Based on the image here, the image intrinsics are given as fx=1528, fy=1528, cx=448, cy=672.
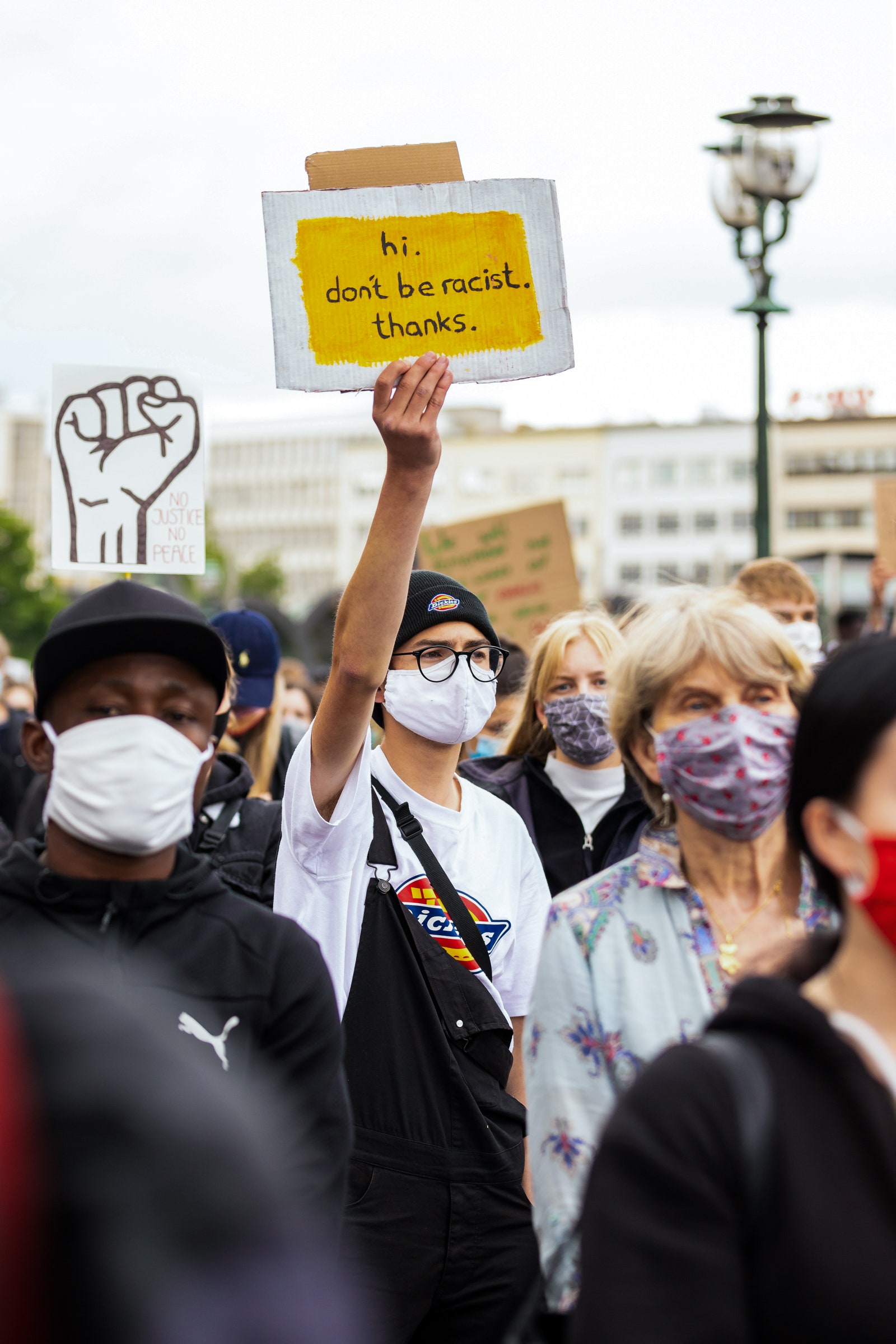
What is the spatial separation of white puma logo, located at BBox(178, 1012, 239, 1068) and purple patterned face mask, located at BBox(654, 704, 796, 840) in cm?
84

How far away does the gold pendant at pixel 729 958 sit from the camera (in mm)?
2424

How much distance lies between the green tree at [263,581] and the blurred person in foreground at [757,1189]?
87884 millimetres

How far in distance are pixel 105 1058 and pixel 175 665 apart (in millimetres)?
1475

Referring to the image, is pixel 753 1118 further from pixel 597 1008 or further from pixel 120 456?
pixel 120 456

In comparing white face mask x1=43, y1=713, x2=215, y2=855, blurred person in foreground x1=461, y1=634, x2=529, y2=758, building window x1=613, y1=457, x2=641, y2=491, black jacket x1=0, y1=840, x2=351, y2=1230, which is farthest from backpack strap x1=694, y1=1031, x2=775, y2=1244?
building window x1=613, y1=457, x2=641, y2=491

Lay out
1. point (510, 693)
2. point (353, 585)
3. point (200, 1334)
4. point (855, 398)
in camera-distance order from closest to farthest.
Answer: point (200, 1334) < point (353, 585) < point (510, 693) < point (855, 398)

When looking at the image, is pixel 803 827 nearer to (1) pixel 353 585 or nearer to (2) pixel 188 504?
(1) pixel 353 585

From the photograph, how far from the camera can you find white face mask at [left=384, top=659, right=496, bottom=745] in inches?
144

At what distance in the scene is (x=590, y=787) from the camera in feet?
15.3

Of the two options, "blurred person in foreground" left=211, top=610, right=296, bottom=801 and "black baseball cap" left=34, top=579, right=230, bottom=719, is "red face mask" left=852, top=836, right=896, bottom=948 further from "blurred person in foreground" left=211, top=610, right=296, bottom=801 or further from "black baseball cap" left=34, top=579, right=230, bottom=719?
"blurred person in foreground" left=211, top=610, right=296, bottom=801

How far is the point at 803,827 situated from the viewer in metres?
1.95

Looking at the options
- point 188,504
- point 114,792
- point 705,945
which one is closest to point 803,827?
point 705,945

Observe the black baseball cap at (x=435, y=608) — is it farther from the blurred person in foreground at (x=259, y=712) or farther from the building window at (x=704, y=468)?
the building window at (x=704, y=468)

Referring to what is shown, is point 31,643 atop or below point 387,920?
below
